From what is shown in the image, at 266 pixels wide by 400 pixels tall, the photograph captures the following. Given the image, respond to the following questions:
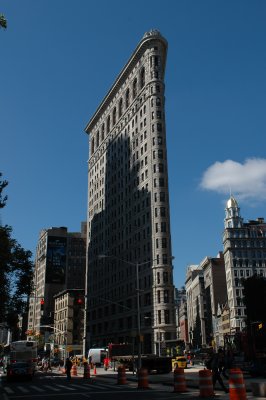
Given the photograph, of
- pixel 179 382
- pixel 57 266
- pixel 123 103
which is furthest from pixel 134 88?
pixel 179 382

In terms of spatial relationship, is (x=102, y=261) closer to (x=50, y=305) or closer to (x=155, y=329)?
(x=155, y=329)

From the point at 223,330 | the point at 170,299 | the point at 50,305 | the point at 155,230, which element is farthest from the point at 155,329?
the point at 50,305

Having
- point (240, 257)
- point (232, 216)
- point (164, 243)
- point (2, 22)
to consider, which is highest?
point (232, 216)

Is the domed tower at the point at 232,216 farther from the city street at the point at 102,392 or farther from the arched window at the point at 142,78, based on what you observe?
the city street at the point at 102,392

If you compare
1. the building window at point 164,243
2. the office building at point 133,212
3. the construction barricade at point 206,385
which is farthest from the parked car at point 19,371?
the building window at point 164,243

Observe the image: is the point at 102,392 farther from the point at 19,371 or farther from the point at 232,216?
the point at 232,216

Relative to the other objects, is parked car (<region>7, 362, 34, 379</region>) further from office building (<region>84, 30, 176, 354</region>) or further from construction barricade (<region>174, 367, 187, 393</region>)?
office building (<region>84, 30, 176, 354</region>)

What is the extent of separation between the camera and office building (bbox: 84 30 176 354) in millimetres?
88431

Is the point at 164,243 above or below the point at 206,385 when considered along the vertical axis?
above

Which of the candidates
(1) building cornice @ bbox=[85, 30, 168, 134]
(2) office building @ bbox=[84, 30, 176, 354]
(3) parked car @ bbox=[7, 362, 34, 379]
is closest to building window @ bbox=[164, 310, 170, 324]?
(2) office building @ bbox=[84, 30, 176, 354]

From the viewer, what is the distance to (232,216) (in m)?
168

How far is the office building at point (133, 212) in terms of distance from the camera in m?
88.4

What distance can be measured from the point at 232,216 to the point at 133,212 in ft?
244

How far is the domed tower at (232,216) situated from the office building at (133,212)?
58.0 meters
